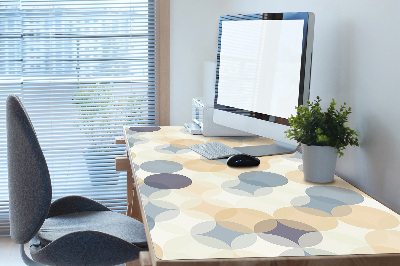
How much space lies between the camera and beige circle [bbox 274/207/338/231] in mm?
1306

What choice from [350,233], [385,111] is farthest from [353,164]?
[350,233]

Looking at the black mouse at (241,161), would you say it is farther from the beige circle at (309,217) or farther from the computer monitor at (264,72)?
the beige circle at (309,217)

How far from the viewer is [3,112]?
3.25 meters

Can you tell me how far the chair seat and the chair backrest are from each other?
204mm

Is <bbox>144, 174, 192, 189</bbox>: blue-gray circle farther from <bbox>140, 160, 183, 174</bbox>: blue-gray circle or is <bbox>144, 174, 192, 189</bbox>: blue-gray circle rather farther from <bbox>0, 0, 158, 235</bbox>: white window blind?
<bbox>0, 0, 158, 235</bbox>: white window blind

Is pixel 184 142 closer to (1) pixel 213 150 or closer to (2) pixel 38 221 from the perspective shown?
(1) pixel 213 150

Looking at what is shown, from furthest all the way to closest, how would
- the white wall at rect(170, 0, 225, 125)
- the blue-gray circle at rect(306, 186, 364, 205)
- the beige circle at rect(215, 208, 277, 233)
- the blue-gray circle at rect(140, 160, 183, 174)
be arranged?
the white wall at rect(170, 0, 225, 125) < the blue-gray circle at rect(140, 160, 183, 174) < the blue-gray circle at rect(306, 186, 364, 205) < the beige circle at rect(215, 208, 277, 233)

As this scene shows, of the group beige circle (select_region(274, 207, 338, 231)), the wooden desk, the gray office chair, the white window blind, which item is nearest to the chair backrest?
the gray office chair

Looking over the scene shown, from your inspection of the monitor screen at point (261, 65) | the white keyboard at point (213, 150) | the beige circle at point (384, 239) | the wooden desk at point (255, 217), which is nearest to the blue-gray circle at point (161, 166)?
the wooden desk at point (255, 217)

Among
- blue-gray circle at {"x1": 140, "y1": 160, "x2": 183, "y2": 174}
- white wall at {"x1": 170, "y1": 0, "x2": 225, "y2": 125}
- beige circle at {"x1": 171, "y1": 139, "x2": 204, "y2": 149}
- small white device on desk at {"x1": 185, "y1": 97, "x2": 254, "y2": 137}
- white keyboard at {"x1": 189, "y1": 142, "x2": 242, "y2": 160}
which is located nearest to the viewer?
blue-gray circle at {"x1": 140, "y1": 160, "x2": 183, "y2": 174}

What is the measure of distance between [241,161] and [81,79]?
1.74m

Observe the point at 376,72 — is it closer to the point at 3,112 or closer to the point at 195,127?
the point at 195,127

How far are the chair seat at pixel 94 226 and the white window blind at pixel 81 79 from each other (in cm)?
124

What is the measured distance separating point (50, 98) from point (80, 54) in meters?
0.34
